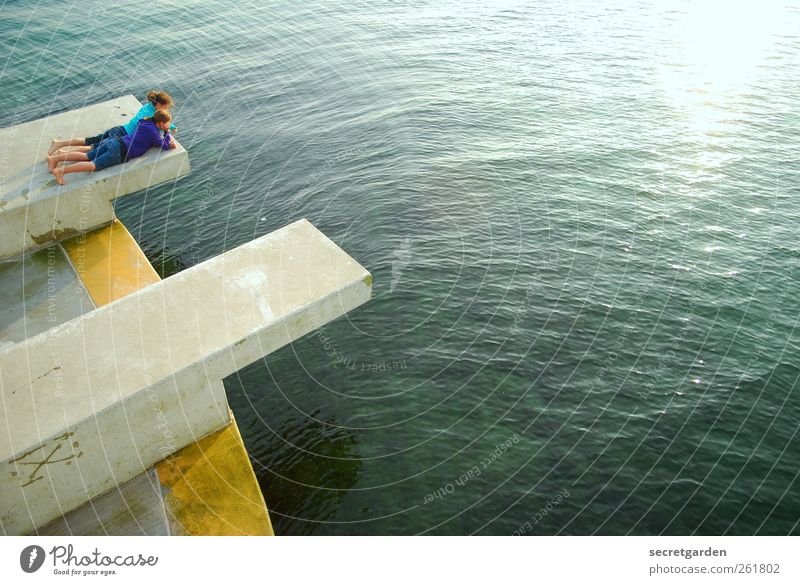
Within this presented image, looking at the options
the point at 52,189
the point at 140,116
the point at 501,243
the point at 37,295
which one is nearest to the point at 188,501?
the point at 37,295

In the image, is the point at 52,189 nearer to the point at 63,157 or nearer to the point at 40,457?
the point at 63,157

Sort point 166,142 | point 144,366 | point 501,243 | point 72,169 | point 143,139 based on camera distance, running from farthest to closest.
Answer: point 501,243, point 166,142, point 143,139, point 72,169, point 144,366

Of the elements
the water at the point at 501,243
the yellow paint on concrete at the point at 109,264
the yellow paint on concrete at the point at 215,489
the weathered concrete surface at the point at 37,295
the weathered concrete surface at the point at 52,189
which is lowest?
the water at the point at 501,243

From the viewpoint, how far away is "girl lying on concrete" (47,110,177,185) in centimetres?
1195

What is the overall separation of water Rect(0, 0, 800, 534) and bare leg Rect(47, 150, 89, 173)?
337cm

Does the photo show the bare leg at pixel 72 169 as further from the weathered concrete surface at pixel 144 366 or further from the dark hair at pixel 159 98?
the weathered concrete surface at pixel 144 366

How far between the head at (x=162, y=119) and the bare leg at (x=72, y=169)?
155cm

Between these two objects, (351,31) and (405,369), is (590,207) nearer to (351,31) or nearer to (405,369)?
(405,369)

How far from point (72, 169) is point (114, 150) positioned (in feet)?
2.93

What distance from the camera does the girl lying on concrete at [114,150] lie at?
11945 millimetres

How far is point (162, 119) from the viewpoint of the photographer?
1205 cm

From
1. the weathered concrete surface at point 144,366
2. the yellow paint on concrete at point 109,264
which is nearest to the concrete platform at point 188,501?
the weathered concrete surface at point 144,366

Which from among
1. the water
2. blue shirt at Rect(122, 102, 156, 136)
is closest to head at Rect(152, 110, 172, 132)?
blue shirt at Rect(122, 102, 156, 136)
